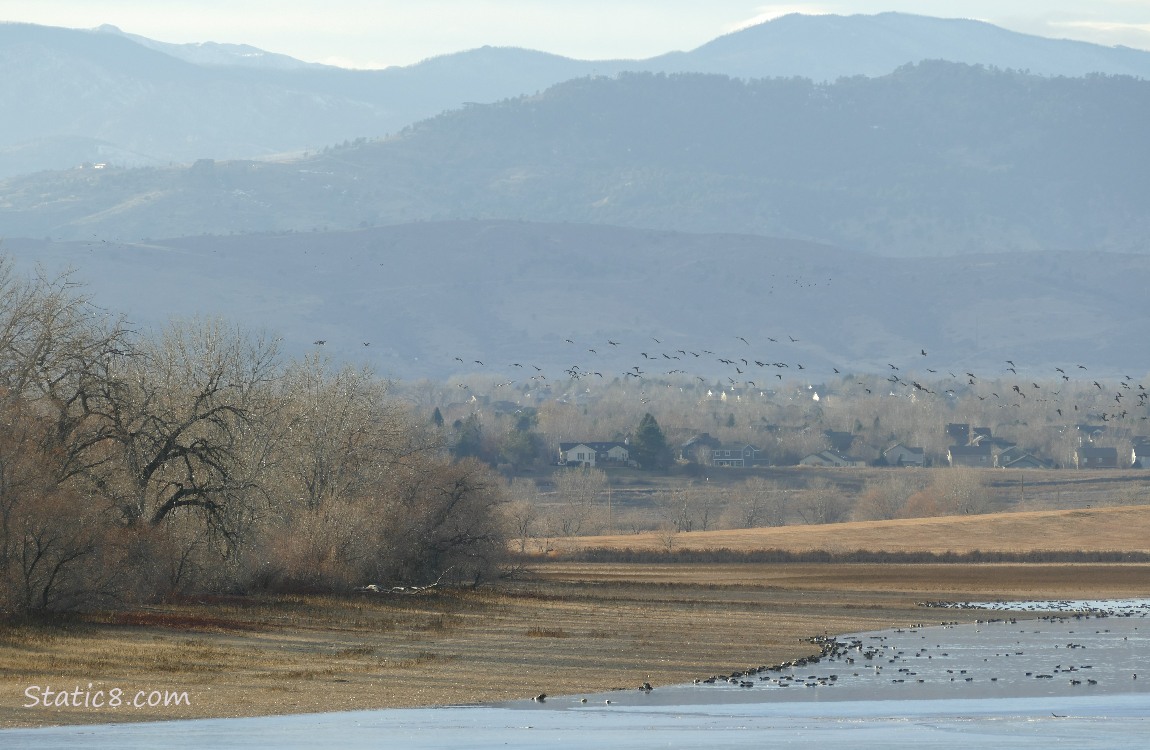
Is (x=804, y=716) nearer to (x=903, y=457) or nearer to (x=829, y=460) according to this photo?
(x=829, y=460)

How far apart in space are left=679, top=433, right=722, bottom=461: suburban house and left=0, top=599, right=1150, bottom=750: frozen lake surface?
14063 centimetres

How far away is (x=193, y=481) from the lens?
53.4m

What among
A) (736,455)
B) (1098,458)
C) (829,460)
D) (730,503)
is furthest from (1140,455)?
(730,503)

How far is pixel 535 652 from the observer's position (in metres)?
43.2

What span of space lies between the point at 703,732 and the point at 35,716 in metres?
11.9

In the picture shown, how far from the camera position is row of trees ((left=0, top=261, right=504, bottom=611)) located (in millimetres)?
43781

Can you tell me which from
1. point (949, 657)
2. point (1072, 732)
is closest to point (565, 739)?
point (1072, 732)

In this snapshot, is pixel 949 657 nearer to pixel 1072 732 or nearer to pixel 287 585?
pixel 1072 732

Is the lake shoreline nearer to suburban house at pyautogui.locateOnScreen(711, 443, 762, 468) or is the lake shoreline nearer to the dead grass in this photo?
the dead grass

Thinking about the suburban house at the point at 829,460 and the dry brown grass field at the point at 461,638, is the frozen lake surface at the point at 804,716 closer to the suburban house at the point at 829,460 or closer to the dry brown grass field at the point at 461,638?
the dry brown grass field at the point at 461,638

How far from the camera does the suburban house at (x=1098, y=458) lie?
632ft

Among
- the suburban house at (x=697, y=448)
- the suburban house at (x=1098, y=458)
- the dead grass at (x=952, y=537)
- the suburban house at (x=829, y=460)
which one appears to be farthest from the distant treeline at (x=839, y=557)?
the suburban house at (x=1098, y=458)

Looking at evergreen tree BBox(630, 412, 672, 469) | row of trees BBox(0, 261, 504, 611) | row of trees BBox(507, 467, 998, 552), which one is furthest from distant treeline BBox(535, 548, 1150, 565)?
evergreen tree BBox(630, 412, 672, 469)

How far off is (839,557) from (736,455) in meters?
93.1
